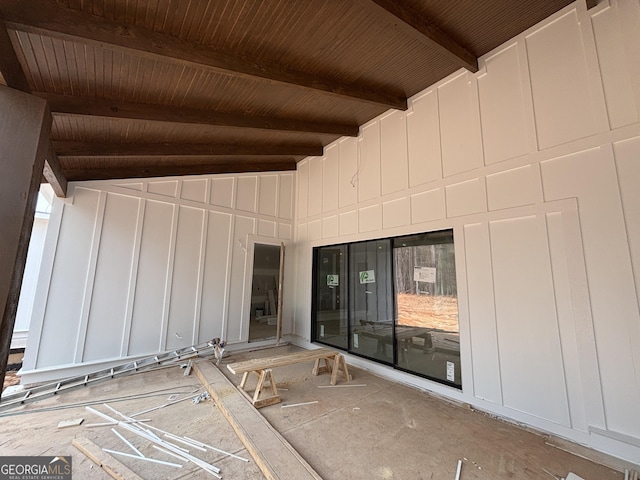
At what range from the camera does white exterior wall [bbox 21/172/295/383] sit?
14.4 feet

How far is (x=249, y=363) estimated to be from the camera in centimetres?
386

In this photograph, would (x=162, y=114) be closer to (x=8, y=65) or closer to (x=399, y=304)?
Result: (x=8, y=65)

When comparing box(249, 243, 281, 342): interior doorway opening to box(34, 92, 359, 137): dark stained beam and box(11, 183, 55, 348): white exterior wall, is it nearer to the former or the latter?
box(34, 92, 359, 137): dark stained beam

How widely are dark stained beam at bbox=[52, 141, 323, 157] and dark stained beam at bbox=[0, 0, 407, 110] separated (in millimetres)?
2171

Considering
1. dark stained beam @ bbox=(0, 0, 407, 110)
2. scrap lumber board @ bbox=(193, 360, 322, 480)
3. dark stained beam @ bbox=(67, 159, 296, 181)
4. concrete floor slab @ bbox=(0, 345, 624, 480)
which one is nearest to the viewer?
dark stained beam @ bbox=(0, 0, 407, 110)

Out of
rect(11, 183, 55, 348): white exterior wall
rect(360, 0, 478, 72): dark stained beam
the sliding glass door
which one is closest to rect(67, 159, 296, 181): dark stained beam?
rect(11, 183, 55, 348): white exterior wall

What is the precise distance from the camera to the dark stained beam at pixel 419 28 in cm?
282

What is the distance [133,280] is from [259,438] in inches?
153

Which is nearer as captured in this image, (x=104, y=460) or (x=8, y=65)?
(x=8, y=65)

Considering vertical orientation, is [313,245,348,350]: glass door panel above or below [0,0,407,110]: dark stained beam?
below

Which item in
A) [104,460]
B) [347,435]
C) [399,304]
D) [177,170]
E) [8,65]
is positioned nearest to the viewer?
[8,65]

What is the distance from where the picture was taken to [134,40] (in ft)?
8.61

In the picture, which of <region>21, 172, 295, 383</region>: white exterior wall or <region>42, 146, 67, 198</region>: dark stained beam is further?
<region>21, 172, 295, 383</region>: white exterior wall

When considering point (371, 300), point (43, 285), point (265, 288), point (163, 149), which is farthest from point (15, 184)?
point (265, 288)
